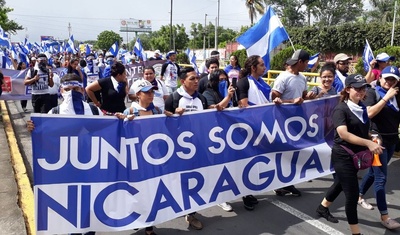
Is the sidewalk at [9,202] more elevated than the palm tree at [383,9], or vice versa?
the palm tree at [383,9]

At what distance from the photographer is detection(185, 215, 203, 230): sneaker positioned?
153 inches

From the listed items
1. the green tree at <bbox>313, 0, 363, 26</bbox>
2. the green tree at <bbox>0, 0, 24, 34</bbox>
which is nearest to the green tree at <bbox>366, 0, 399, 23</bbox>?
the green tree at <bbox>313, 0, 363, 26</bbox>

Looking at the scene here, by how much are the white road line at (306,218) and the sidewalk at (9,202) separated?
2849 millimetres

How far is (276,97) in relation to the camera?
4.61 metres

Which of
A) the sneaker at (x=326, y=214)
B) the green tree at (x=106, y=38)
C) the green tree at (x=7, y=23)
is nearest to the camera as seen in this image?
the sneaker at (x=326, y=214)

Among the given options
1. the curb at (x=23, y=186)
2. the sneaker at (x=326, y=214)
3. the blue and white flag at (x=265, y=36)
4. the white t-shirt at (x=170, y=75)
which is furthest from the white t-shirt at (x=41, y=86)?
the sneaker at (x=326, y=214)

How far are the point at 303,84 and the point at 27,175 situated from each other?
4.06 metres

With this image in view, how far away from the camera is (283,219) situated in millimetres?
4098

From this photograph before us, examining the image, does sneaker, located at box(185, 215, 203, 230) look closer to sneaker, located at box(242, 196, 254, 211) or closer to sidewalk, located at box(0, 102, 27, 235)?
sneaker, located at box(242, 196, 254, 211)

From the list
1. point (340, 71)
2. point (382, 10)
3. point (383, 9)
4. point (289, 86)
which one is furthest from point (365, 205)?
point (382, 10)

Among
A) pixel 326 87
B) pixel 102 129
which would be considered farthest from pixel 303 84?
pixel 102 129

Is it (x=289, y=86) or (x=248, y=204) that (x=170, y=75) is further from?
(x=248, y=204)

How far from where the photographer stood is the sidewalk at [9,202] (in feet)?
12.3

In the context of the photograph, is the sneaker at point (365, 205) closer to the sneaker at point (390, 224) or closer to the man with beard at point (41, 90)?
the sneaker at point (390, 224)
